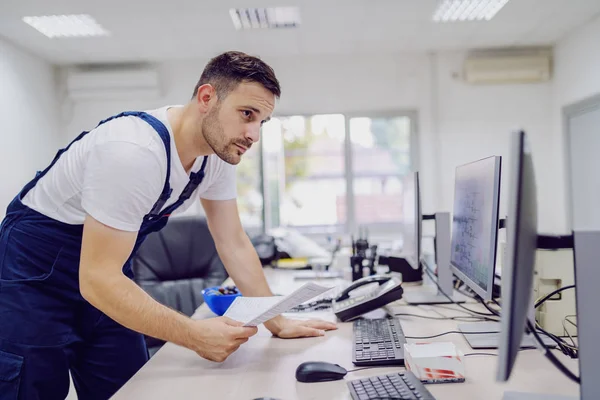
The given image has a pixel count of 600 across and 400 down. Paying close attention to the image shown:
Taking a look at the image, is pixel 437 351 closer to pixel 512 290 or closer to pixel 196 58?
pixel 512 290

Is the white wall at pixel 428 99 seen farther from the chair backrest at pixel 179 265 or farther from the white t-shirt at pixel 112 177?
the white t-shirt at pixel 112 177

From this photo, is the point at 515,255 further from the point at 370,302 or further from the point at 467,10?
the point at 467,10

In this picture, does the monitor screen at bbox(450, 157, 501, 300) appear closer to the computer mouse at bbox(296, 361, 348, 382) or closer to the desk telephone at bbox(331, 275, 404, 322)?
the desk telephone at bbox(331, 275, 404, 322)

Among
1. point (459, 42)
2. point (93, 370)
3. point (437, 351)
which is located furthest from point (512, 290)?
point (459, 42)

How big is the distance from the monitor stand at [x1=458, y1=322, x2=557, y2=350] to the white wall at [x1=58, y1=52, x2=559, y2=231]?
3.62 m

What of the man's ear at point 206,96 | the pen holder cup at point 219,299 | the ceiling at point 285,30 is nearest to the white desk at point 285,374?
the pen holder cup at point 219,299

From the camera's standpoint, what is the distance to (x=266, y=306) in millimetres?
1203

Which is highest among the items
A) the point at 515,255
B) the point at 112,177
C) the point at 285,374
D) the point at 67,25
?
the point at 67,25

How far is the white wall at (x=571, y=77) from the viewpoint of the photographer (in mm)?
3925

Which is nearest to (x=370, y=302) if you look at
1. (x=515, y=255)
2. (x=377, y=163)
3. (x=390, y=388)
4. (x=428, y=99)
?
(x=390, y=388)

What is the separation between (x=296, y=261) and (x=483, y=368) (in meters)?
1.97

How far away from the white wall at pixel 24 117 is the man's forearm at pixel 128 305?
355cm

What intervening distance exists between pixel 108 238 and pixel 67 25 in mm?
3490

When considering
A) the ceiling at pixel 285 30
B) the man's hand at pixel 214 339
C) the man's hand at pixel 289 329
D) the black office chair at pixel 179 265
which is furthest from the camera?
the ceiling at pixel 285 30
